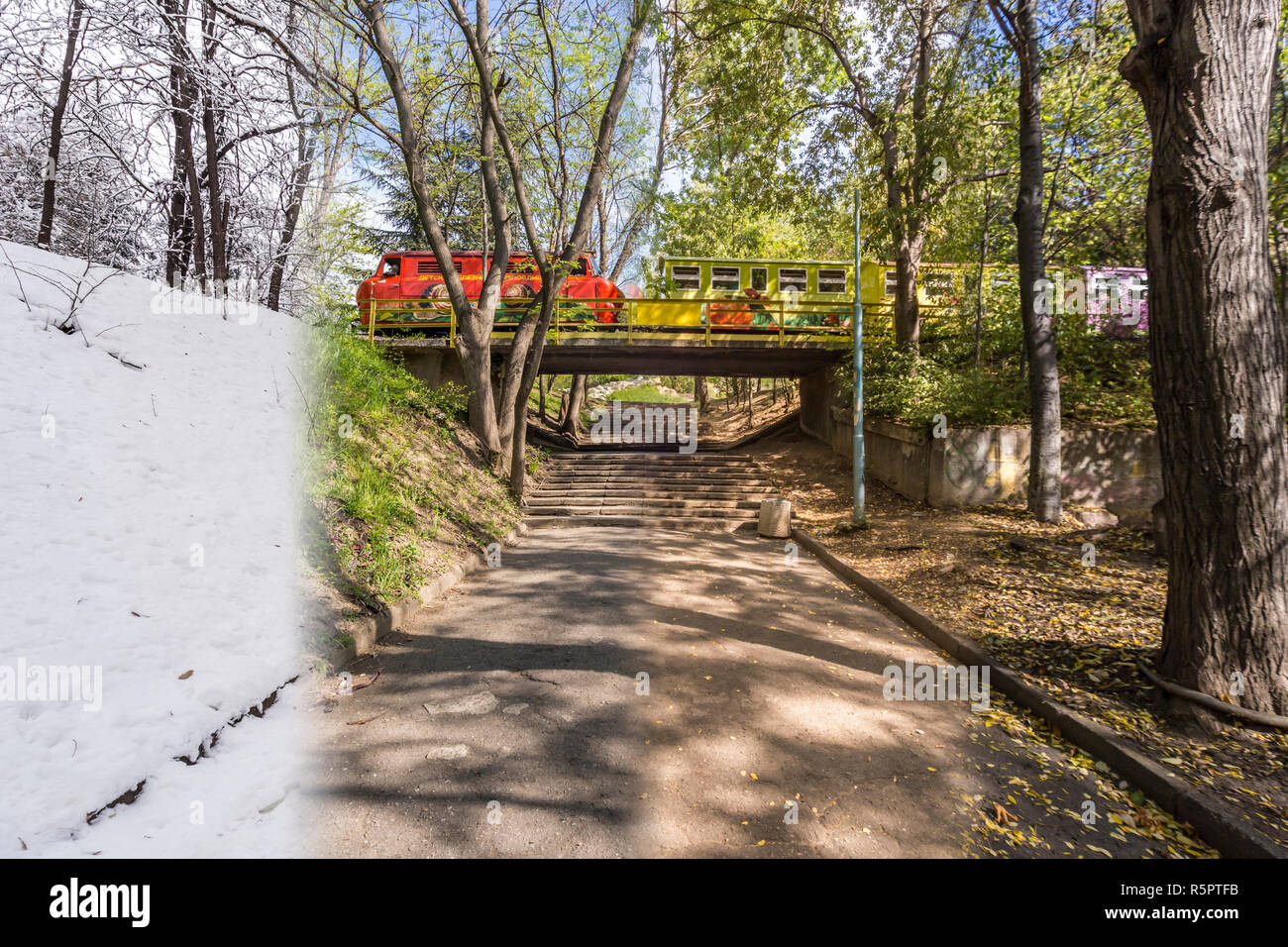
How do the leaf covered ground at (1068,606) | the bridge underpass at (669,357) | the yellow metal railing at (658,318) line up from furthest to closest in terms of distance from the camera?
the yellow metal railing at (658,318)
the bridge underpass at (669,357)
the leaf covered ground at (1068,606)

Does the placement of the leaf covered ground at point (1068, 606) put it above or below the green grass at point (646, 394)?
below

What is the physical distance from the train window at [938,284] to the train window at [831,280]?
3.71 m

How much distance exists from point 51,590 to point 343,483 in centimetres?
362

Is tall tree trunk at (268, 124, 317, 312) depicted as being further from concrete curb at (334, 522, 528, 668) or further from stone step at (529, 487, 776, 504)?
concrete curb at (334, 522, 528, 668)

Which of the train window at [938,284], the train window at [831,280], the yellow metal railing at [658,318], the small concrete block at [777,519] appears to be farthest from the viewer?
the train window at [831,280]

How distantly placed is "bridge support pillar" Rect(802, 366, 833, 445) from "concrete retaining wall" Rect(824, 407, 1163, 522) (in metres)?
4.97

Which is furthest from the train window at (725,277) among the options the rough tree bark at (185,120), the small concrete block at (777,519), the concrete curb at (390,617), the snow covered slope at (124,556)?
the snow covered slope at (124,556)

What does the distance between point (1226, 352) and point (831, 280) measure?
54.7 feet

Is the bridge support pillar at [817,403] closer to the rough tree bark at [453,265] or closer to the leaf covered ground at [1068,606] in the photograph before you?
the leaf covered ground at [1068,606]

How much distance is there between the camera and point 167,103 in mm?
9133

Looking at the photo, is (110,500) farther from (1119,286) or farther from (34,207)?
(1119,286)

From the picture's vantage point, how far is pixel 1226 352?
4.00 meters

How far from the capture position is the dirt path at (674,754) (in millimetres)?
3055

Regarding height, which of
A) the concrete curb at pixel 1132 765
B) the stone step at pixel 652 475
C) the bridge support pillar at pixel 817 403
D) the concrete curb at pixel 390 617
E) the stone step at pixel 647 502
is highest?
the bridge support pillar at pixel 817 403
